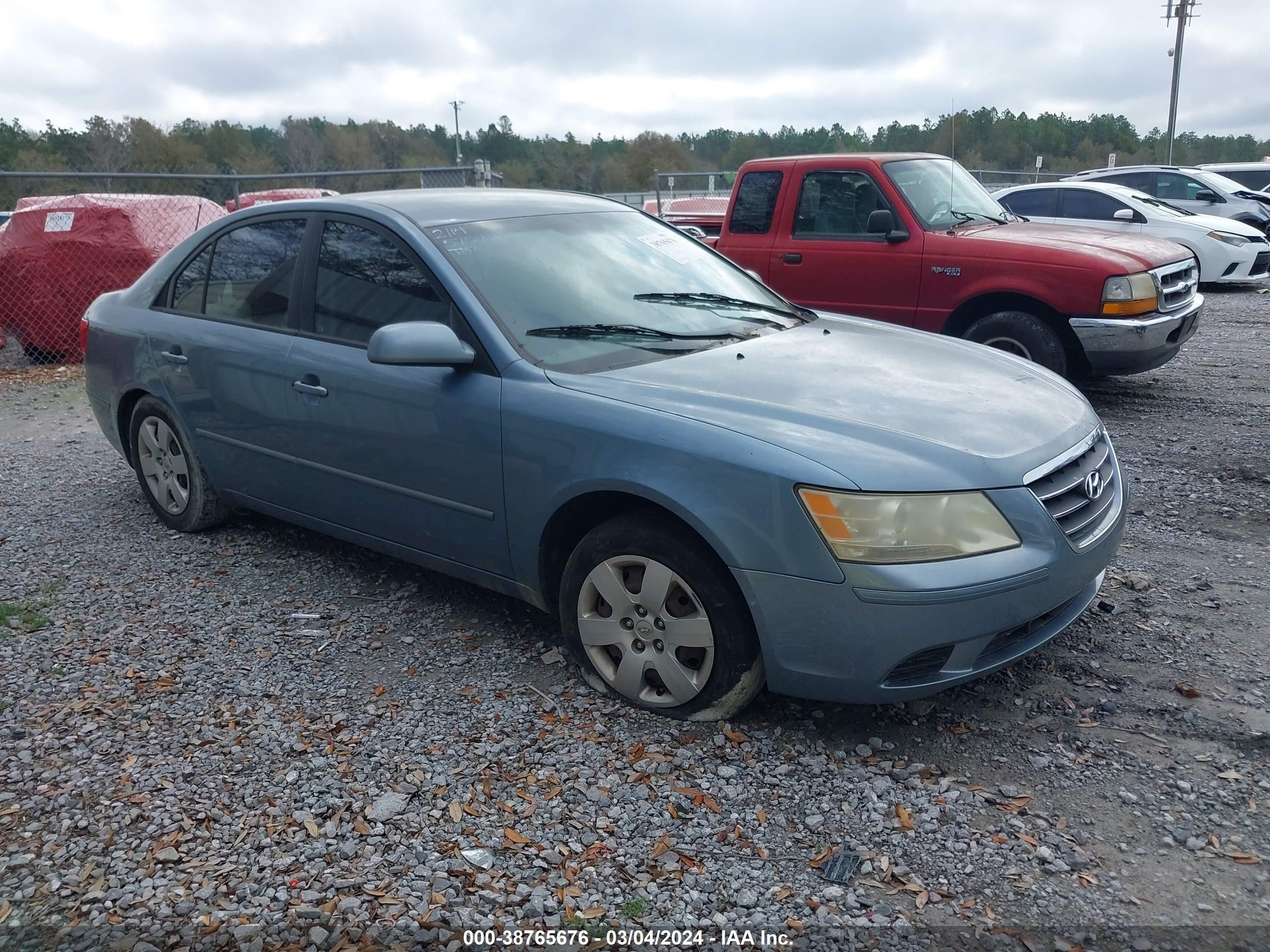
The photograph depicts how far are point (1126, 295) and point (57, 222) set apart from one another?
392 inches

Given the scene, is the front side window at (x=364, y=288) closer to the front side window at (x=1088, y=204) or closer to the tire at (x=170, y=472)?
the tire at (x=170, y=472)

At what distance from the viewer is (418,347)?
11.5ft

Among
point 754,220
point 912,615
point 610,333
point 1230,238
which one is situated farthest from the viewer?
point 1230,238

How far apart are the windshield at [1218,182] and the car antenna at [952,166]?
1059 cm

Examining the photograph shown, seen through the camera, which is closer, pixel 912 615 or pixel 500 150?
pixel 912 615

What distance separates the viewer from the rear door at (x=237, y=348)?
4.43 m

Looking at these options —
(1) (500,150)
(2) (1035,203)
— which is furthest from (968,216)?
(1) (500,150)

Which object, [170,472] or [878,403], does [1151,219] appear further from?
[170,472]

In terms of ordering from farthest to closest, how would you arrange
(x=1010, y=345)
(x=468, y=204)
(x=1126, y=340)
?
(x=1010, y=345) < (x=1126, y=340) < (x=468, y=204)

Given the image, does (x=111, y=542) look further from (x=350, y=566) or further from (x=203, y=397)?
(x=350, y=566)

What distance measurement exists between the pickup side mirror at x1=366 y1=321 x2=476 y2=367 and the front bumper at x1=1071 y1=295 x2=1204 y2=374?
4890mm

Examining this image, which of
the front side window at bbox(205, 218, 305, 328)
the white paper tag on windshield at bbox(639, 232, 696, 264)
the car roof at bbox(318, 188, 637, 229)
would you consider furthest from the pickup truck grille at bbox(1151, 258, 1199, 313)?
the front side window at bbox(205, 218, 305, 328)

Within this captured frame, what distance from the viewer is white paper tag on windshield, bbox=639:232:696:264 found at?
4.49 metres

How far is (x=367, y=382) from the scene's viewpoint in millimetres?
3963
